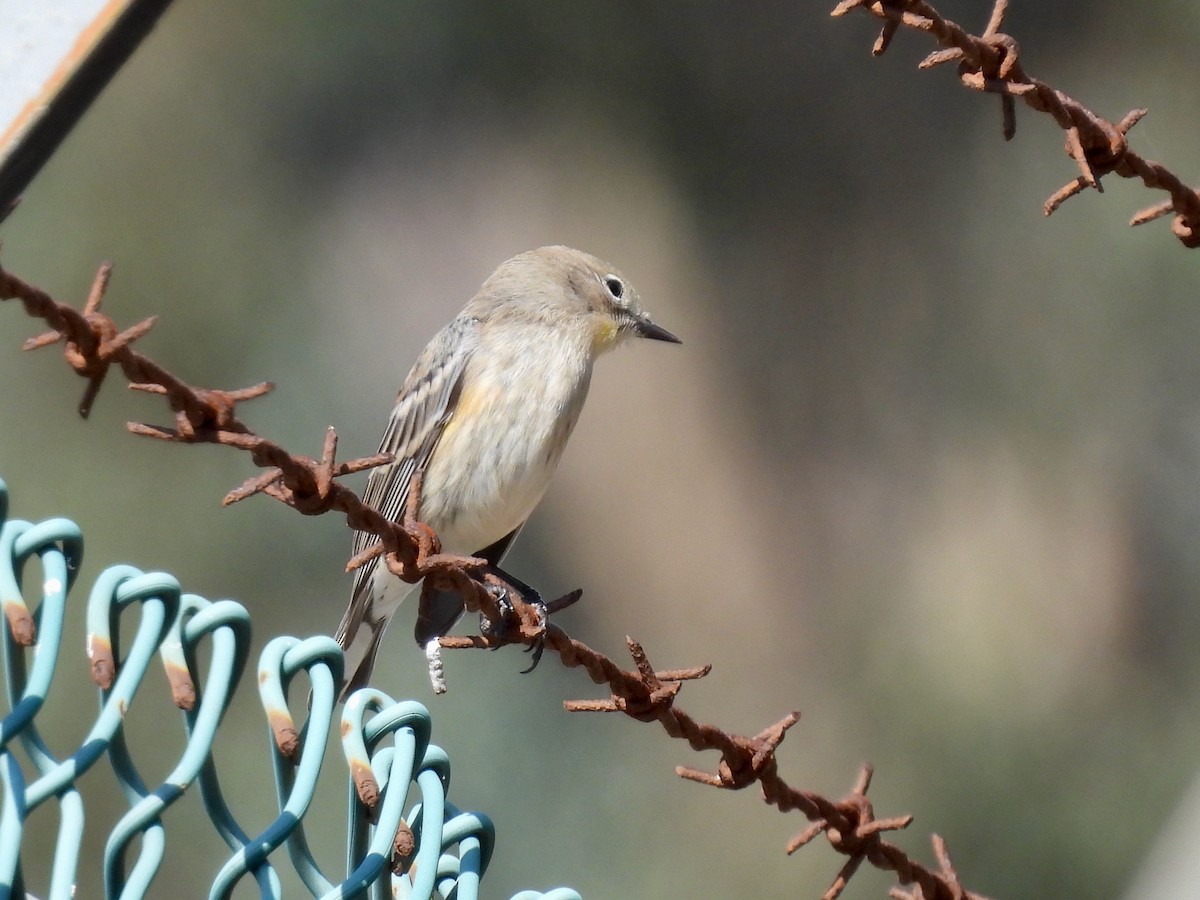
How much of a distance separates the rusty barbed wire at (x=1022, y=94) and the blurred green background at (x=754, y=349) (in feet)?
19.4

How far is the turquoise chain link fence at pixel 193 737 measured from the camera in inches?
54.5

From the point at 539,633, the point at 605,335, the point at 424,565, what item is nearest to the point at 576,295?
the point at 605,335

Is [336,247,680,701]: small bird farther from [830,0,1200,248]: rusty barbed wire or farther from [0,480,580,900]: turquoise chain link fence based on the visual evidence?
[0,480,580,900]: turquoise chain link fence

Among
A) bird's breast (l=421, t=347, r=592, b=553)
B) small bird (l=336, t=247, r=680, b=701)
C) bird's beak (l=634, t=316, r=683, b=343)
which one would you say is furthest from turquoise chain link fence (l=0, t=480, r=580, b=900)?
bird's beak (l=634, t=316, r=683, b=343)

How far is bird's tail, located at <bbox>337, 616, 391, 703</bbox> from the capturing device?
360 cm

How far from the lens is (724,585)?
30.3ft

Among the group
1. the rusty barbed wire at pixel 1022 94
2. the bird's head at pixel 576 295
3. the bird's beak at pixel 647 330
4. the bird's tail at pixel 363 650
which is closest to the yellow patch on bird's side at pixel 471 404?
the bird's head at pixel 576 295

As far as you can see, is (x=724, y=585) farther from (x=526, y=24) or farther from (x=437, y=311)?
(x=526, y=24)

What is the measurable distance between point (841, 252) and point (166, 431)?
8535 mm

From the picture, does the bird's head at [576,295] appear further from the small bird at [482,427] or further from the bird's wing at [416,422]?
the bird's wing at [416,422]

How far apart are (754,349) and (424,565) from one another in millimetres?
7730

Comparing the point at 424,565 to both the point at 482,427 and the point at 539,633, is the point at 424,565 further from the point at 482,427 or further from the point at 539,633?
the point at 482,427

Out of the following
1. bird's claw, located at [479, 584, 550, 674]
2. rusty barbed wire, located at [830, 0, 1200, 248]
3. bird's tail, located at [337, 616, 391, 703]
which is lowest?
bird's tail, located at [337, 616, 391, 703]

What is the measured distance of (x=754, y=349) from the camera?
9445 millimetres
